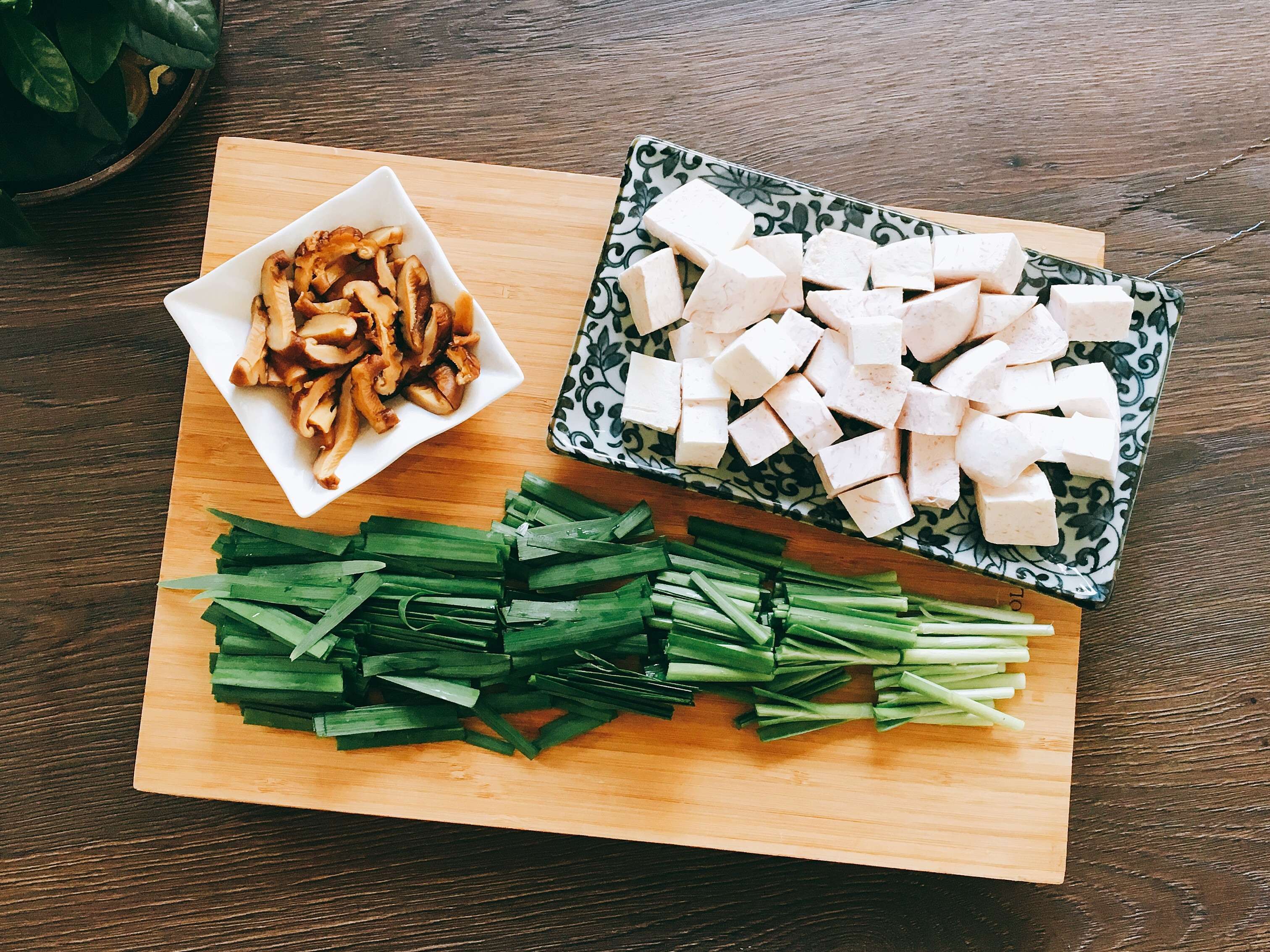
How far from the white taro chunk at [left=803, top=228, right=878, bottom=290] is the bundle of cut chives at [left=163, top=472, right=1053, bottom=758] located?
644 millimetres

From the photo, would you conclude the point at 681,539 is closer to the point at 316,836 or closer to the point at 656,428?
the point at 656,428

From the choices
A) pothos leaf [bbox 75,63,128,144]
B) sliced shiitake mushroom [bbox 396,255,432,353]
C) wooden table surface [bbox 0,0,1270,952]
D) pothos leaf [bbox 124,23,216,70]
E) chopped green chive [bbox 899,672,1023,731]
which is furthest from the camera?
wooden table surface [bbox 0,0,1270,952]

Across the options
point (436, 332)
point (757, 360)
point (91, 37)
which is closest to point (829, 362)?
point (757, 360)

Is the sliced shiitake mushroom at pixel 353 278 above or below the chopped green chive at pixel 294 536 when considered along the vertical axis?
above

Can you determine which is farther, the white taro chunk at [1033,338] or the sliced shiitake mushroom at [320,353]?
the white taro chunk at [1033,338]

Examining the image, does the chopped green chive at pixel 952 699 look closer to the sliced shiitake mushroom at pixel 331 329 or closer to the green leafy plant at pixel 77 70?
the sliced shiitake mushroom at pixel 331 329

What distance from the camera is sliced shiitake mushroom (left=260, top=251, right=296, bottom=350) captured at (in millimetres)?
1865

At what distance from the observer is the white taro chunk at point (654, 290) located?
189cm

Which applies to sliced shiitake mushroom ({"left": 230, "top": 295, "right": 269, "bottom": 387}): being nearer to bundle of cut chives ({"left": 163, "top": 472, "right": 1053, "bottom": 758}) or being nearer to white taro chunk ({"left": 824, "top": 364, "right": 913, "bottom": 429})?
bundle of cut chives ({"left": 163, "top": 472, "right": 1053, "bottom": 758})

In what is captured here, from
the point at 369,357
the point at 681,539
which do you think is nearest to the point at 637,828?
the point at 681,539

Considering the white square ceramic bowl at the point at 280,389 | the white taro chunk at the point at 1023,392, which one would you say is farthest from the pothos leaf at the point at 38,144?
the white taro chunk at the point at 1023,392

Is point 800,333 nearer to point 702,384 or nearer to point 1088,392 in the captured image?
point 702,384

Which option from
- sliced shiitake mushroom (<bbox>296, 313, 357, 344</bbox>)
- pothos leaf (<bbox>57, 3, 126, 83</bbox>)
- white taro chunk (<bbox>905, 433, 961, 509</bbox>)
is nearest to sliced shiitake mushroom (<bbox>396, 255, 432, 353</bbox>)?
sliced shiitake mushroom (<bbox>296, 313, 357, 344</bbox>)

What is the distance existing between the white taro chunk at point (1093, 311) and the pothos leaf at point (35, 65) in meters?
2.17
